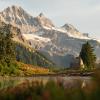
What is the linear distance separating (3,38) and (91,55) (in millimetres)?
36808

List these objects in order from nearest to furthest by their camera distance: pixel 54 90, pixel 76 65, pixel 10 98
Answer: pixel 54 90, pixel 10 98, pixel 76 65

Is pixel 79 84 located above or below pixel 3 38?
below

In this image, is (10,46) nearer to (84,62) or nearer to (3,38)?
(3,38)

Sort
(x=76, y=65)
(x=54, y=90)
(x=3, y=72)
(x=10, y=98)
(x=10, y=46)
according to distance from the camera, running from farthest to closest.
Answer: (x=76, y=65), (x=10, y=46), (x=3, y=72), (x=10, y=98), (x=54, y=90)

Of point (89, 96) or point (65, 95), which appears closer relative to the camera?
point (89, 96)

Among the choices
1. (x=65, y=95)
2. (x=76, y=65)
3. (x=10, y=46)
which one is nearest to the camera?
(x=65, y=95)

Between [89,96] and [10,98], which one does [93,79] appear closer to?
[89,96]

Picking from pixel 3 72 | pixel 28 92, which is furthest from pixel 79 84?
pixel 3 72

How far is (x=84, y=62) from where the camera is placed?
163 meters

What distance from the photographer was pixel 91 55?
16050cm

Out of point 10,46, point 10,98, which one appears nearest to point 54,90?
point 10,98

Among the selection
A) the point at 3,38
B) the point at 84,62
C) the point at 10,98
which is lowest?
the point at 10,98

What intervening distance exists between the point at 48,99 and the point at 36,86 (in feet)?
15.5

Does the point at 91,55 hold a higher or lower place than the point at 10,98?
higher
